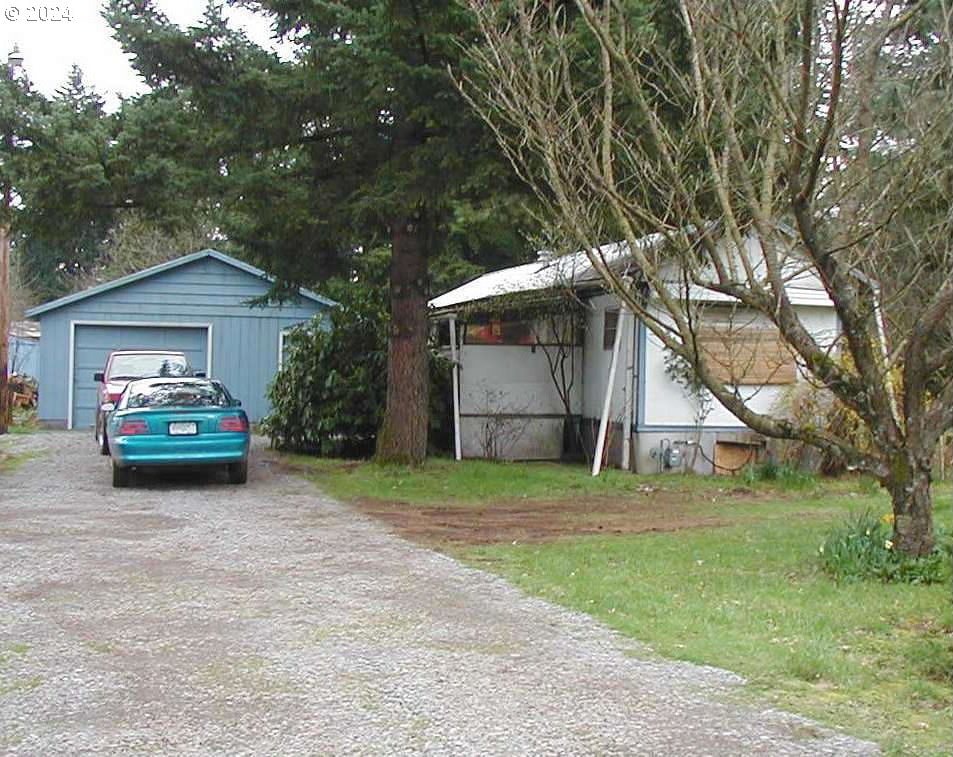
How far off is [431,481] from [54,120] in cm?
649

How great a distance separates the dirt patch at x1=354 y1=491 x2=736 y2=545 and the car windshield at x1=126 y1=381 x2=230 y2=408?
2716mm

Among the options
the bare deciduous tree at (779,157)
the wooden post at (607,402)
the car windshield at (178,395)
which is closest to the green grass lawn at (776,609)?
the bare deciduous tree at (779,157)

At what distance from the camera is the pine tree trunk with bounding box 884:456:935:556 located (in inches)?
334

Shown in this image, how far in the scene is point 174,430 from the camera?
13938mm

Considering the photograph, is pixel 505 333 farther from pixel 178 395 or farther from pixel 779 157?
pixel 779 157

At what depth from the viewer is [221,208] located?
15055 mm

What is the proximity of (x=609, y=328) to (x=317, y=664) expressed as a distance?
12.4 m

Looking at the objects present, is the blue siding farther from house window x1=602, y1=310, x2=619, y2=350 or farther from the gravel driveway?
the gravel driveway

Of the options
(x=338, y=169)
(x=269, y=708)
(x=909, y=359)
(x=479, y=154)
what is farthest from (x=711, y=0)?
(x=338, y=169)

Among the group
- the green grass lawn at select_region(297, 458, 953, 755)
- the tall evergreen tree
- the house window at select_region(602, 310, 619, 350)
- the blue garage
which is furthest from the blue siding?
the green grass lawn at select_region(297, 458, 953, 755)

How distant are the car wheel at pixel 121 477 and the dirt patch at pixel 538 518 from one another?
3.35 meters

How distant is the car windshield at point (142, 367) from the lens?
20875mm

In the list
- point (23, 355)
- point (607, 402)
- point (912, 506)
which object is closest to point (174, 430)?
point (607, 402)

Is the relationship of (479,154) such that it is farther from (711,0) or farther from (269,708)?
(269,708)
